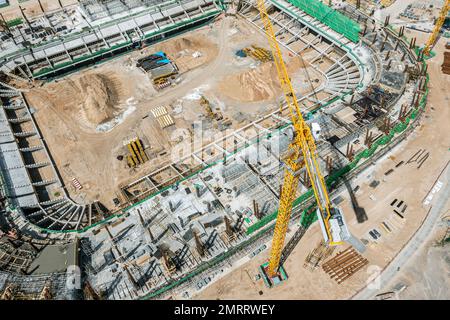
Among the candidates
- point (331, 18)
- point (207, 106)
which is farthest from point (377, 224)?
point (331, 18)

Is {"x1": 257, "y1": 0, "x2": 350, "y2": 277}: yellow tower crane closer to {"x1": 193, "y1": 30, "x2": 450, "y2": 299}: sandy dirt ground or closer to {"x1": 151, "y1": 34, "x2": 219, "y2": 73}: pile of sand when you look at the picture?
{"x1": 193, "y1": 30, "x2": 450, "y2": 299}: sandy dirt ground

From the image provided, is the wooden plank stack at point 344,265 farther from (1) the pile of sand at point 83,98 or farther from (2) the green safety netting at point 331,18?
(2) the green safety netting at point 331,18

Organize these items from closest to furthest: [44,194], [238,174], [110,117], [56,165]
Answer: [238,174] < [44,194] < [56,165] < [110,117]

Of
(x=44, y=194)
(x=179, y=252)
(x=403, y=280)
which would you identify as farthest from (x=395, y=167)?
(x=44, y=194)

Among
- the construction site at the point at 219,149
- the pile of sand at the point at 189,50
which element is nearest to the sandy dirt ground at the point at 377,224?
the construction site at the point at 219,149

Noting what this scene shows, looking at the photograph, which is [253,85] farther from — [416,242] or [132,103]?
[416,242]
